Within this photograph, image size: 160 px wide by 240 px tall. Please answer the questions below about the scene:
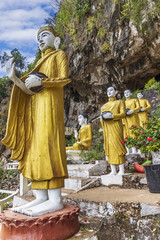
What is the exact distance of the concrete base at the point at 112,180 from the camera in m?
4.13

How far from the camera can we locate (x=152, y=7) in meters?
8.90

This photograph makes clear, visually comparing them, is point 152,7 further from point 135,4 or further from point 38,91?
point 38,91

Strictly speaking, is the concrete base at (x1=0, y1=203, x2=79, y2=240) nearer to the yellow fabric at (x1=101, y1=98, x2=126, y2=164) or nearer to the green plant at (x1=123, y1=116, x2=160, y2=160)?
the green plant at (x1=123, y1=116, x2=160, y2=160)

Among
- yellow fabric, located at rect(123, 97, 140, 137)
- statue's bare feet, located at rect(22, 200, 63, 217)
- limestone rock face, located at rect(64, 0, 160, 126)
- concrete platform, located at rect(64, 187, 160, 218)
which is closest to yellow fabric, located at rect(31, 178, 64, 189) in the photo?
statue's bare feet, located at rect(22, 200, 63, 217)

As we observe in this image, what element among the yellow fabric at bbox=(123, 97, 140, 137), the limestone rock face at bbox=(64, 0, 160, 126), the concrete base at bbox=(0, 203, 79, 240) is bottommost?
the concrete base at bbox=(0, 203, 79, 240)

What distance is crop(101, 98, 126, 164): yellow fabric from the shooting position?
14.0ft

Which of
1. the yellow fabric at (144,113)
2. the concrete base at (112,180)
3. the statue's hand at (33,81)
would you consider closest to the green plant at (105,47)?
the yellow fabric at (144,113)

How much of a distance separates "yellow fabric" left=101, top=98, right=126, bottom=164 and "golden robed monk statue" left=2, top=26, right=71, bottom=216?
2026mm

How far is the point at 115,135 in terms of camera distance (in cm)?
435

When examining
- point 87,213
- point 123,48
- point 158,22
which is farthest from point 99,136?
point 87,213

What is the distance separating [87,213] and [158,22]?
9.21 metres

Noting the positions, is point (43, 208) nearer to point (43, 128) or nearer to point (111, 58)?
point (43, 128)

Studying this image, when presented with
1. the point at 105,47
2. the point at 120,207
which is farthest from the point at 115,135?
the point at 105,47

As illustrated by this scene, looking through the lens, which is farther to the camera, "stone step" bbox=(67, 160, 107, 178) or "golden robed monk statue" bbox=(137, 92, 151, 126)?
"golden robed monk statue" bbox=(137, 92, 151, 126)
